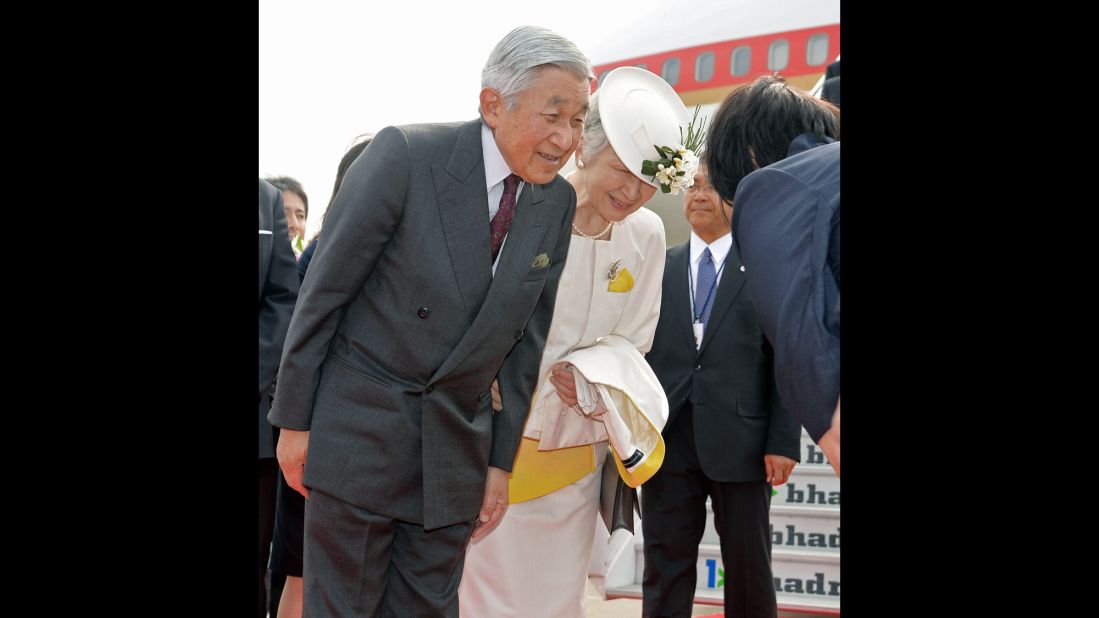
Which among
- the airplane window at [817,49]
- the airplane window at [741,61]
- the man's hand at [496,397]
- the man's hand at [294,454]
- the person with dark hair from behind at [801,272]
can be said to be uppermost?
the airplane window at [741,61]

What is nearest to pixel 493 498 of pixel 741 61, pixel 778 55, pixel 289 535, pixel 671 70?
pixel 289 535

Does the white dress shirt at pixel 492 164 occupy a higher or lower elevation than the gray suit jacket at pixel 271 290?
higher

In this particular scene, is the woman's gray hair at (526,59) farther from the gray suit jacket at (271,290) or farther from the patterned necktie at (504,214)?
the gray suit jacket at (271,290)

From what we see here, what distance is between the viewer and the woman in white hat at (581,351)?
2.91 meters

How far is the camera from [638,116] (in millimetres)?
2988

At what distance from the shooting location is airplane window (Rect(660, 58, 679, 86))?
52.0 ft

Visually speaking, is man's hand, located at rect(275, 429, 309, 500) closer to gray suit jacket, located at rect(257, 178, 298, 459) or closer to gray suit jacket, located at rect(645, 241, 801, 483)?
gray suit jacket, located at rect(257, 178, 298, 459)

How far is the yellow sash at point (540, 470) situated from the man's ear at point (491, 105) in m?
1.08

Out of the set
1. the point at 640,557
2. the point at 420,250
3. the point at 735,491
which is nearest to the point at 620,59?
the point at 640,557

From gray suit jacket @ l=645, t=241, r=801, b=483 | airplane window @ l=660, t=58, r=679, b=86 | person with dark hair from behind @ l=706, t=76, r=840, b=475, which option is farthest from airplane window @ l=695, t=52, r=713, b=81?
person with dark hair from behind @ l=706, t=76, r=840, b=475

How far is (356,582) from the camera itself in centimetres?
211

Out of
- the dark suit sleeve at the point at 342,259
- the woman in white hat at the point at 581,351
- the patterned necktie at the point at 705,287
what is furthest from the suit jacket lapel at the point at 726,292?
the dark suit sleeve at the point at 342,259

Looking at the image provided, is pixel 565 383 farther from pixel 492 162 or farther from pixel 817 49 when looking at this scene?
pixel 817 49
